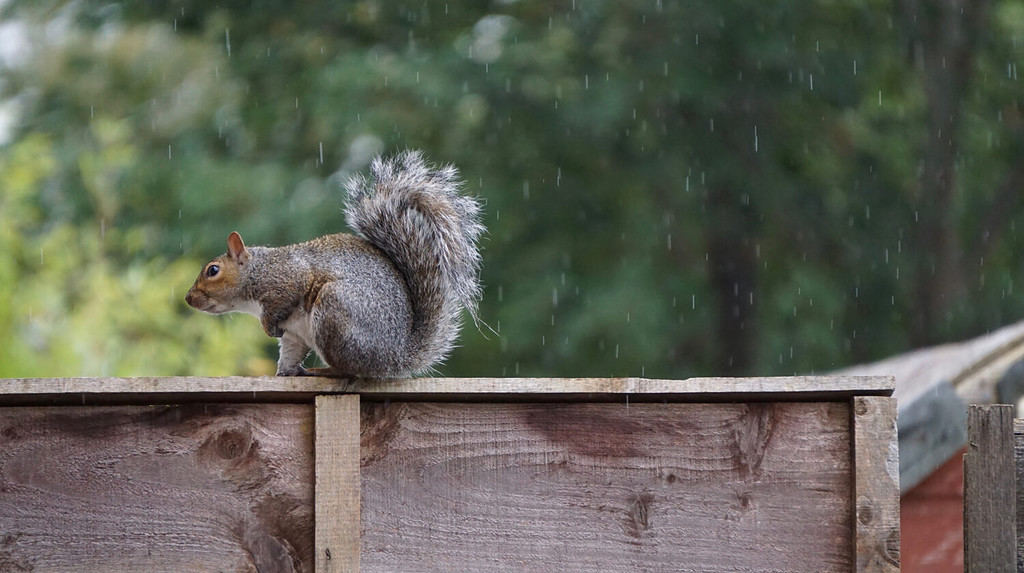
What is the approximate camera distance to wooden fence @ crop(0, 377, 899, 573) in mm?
1570

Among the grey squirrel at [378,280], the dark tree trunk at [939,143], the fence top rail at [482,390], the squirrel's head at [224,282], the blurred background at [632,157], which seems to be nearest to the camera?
the fence top rail at [482,390]

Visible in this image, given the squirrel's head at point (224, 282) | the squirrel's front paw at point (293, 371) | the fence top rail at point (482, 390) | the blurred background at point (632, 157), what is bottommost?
the fence top rail at point (482, 390)

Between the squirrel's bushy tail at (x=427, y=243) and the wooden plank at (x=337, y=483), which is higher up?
the squirrel's bushy tail at (x=427, y=243)

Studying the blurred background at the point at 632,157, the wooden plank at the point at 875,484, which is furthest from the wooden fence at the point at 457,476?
the blurred background at the point at 632,157

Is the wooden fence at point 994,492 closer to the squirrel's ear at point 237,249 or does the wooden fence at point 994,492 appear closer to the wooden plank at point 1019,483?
the wooden plank at point 1019,483

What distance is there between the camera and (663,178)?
265 inches

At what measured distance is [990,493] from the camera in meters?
1.59

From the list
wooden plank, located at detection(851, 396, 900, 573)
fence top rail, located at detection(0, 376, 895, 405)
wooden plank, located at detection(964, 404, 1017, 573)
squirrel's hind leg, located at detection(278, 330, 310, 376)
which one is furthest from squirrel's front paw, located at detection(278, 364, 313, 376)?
wooden plank, located at detection(964, 404, 1017, 573)

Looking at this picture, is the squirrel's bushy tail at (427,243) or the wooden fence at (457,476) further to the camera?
the squirrel's bushy tail at (427,243)

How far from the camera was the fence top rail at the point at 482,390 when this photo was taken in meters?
A: 1.54

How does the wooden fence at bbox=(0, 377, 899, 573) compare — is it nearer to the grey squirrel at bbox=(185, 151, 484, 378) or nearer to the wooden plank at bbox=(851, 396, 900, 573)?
the wooden plank at bbox=(851, 396, 900, 573)

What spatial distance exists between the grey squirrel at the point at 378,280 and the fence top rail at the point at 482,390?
71mm

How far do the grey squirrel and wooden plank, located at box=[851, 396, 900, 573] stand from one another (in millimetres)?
568

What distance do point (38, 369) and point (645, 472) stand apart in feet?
8.35
